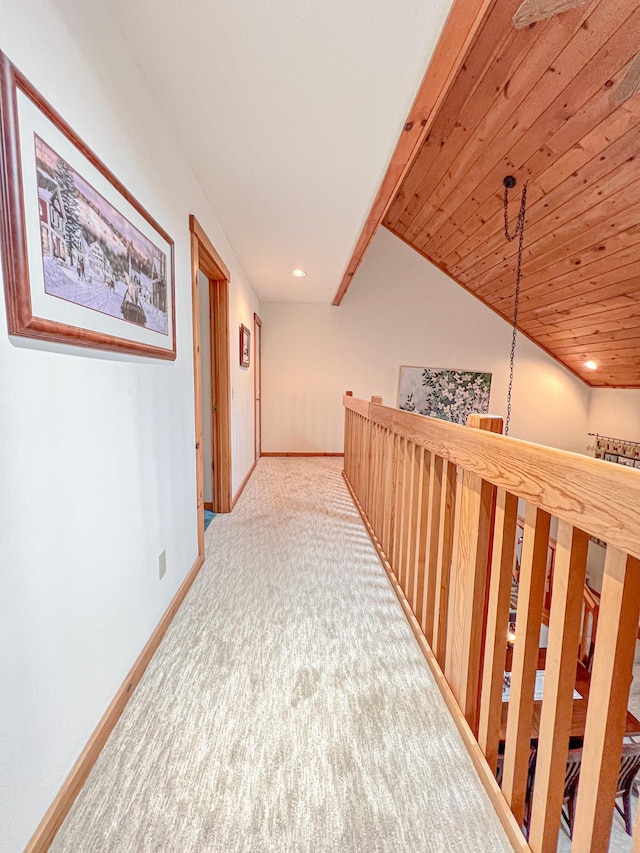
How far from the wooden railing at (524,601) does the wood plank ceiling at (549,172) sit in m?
1.74

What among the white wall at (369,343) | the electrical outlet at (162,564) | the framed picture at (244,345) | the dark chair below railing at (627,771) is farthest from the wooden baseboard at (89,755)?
the white wall at (369,343)

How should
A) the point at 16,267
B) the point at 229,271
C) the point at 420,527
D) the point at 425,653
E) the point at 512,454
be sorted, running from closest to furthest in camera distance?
Answer: the point at 16,267
the point at 512,454
the point at 425,653
the point at 420,527
the point at 229,271

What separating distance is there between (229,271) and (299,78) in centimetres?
173

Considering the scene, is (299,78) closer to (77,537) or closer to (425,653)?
(77,537)

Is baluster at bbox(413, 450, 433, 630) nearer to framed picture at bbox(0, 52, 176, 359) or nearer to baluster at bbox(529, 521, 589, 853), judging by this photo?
baluster at bbox(529, 521, 589, 853)

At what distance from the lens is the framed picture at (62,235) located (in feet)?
2.39

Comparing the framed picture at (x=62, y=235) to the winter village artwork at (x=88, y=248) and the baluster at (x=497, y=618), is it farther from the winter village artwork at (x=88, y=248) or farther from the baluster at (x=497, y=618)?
A: the baluster at (x=497, y=618)

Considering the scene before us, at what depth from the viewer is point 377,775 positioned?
102 cm

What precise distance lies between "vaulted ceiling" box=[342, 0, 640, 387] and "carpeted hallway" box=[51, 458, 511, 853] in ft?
7.17

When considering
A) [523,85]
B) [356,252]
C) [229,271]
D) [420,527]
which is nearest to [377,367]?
[356,252]

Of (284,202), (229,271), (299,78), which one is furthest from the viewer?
(229,271)

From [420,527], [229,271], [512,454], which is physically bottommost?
[420,527]

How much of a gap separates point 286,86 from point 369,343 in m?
4.15

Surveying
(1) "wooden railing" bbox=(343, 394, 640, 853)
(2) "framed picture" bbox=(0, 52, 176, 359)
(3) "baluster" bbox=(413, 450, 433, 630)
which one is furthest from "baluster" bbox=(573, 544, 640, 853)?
(2) "framed picture" bbox=(0, 52, 176, 359)
